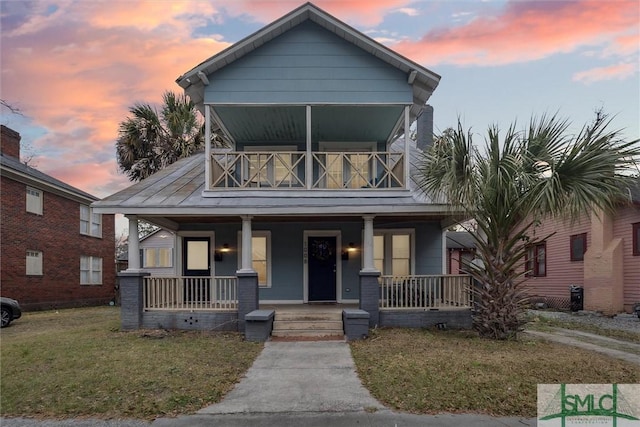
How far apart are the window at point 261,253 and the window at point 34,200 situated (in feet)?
34.8

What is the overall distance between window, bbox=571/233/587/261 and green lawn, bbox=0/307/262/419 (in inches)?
571

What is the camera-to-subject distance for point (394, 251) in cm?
1273

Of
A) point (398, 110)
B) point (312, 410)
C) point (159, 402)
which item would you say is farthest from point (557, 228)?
point (159, 402)

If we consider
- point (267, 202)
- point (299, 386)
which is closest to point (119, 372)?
point (299, 386)

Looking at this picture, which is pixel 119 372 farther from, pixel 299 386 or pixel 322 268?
pixel 322 268

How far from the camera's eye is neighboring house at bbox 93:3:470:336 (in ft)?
32.9

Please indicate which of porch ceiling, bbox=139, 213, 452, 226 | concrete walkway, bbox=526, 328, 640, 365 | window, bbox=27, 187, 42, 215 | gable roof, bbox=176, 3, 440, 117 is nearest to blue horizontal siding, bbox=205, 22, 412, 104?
gable roof, bbox=176, 3, 440, 117

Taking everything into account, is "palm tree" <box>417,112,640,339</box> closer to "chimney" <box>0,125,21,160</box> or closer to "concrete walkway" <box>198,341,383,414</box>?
"concrete walkway" <box>198,341,383,414</box>

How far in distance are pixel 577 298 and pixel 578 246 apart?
2.23 m

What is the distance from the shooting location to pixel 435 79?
10.5 metres

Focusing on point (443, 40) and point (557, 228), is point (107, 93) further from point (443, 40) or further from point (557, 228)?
point (557, 228)

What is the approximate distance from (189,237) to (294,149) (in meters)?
4.31

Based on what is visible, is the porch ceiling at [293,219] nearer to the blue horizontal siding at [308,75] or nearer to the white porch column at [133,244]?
the white porch column at [133,244]

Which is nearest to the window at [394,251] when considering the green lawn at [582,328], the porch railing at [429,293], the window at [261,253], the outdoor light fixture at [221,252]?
the porch railing at [429,293]
